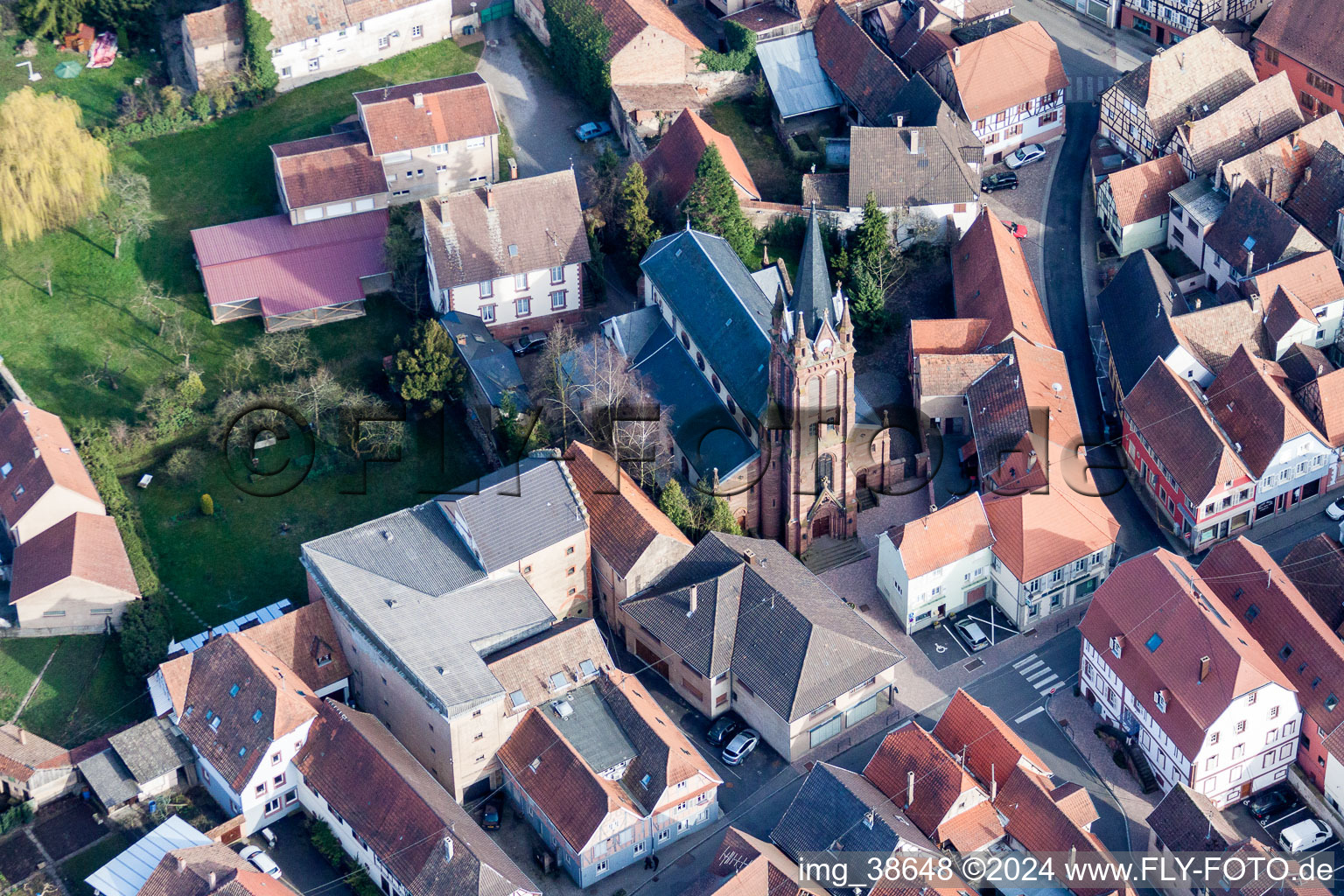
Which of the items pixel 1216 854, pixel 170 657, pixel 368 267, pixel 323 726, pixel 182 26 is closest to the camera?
pixel 1216 854

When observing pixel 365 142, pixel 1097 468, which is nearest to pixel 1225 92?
pixel 1097 468

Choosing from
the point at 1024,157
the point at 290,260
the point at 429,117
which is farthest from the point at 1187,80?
the point at 290,260

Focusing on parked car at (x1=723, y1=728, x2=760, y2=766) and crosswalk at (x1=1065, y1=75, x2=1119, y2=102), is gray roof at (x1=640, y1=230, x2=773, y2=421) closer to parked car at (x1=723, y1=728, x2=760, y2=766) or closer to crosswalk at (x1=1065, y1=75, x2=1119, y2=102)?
parked car at (x1=723, y1=728, x2=760, y2=766)

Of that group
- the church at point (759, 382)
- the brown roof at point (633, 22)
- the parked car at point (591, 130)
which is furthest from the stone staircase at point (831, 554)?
the brown roof at point (633, 22)

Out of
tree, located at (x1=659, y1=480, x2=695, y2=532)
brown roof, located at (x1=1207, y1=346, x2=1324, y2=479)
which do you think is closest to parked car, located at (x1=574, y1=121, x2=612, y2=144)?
→ tree, located at (x1=659, y1=480, x2=695, y2=532)

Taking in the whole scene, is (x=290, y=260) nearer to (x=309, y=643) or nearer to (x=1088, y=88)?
(x=309, y=643)

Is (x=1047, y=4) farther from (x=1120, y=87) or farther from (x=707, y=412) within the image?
(x=707, y=412)
